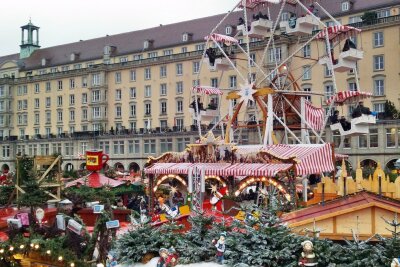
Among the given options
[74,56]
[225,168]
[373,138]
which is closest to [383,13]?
[373,138]

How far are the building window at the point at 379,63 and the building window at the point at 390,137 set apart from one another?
7611mm

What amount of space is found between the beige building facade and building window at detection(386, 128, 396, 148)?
0.30 feet

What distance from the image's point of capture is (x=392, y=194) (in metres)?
A: 17.2

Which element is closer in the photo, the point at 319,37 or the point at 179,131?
the point at 319,37

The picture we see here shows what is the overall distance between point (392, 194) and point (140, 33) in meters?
67.6

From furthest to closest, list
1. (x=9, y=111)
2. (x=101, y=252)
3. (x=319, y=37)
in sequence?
(x=9, y=111)
(x=319, y=37)
(x=101, y=252)

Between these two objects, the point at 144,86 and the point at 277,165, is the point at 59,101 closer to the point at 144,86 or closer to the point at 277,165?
the point at 144,86

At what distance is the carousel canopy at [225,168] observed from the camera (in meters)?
21.3

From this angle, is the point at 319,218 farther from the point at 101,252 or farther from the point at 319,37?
the point at 319,37

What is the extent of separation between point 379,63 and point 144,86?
31.5 meters

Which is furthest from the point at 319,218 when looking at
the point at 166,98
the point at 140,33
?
the point at 140,33

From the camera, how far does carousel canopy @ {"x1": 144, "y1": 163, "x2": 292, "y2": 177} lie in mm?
21281

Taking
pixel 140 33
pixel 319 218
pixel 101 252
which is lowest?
pixel 101 252

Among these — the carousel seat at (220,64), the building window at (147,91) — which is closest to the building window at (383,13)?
the building window at (147,91)
